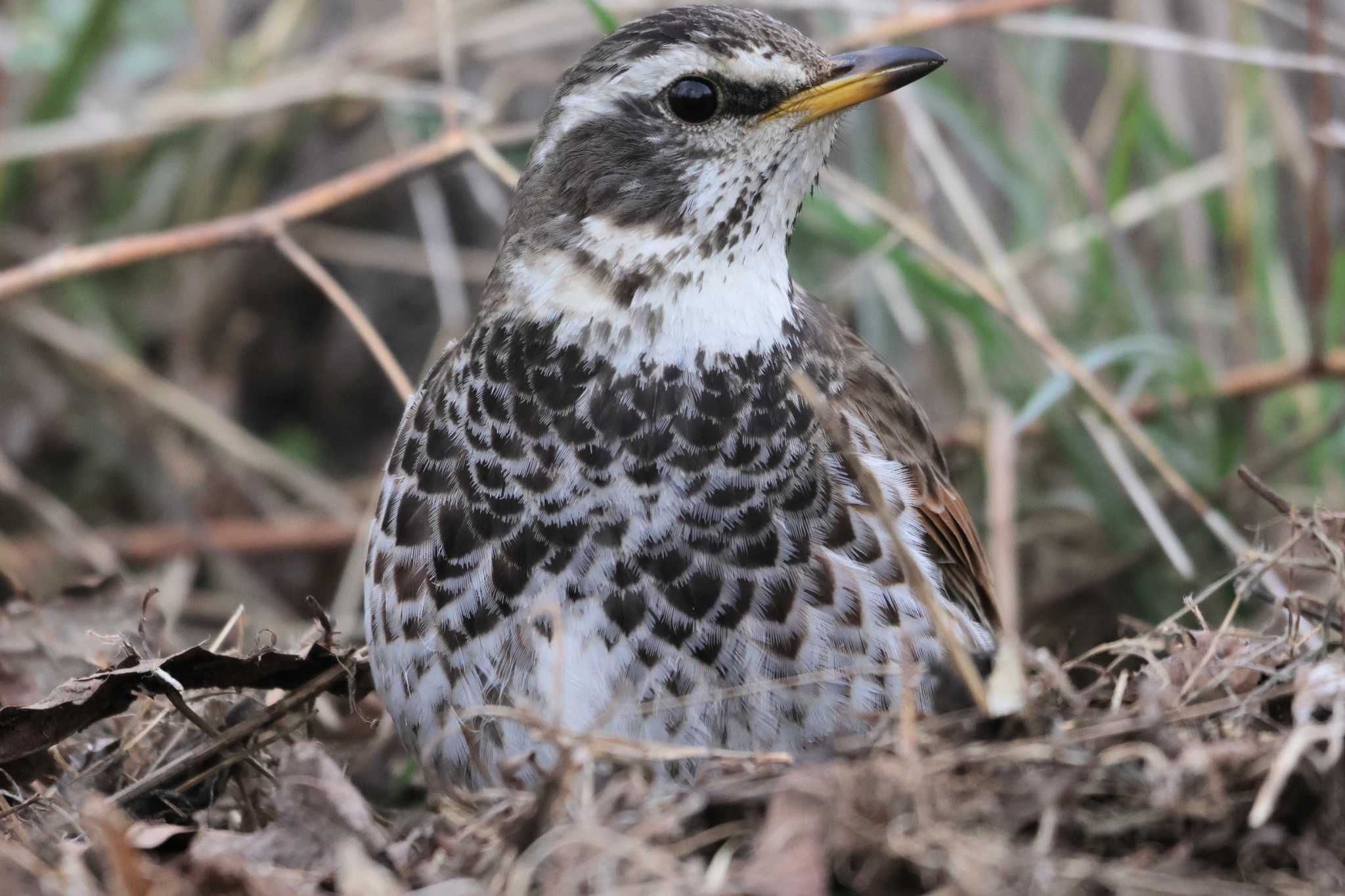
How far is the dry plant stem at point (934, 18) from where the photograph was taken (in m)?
4.88

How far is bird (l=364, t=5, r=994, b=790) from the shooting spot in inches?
118

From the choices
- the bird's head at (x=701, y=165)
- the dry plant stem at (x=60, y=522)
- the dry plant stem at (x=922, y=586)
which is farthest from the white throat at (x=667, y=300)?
the dry plant stem at (x=60, y=522)

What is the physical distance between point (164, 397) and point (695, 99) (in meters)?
3.40

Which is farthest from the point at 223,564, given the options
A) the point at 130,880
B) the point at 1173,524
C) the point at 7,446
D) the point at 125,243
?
the point at 130,880

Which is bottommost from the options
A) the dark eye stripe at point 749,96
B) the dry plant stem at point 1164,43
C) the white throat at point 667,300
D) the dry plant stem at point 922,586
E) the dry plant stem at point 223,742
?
the dry plant stem at point 223,742

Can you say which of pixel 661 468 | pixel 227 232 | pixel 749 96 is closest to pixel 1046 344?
pixel 749 96

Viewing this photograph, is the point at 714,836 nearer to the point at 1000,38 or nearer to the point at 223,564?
the point at 223,564

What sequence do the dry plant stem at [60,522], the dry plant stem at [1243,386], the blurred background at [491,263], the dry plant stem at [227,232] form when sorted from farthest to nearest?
the dry plant stem at [60,522], the dry plant stem at [1243,386], the blurred background at [491,263], the dry plant stem at [227,232]

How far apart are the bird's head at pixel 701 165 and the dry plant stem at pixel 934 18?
1.59 metres

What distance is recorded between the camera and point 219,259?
657 centimetres

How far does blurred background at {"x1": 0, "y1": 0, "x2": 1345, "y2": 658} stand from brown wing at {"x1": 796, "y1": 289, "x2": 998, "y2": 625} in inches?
27.2

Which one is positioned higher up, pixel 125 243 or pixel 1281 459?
pixel 125 243

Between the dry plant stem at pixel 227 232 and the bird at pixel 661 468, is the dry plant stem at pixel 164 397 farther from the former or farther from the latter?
the bird at pixel 661 468

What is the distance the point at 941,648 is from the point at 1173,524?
2415 mm
